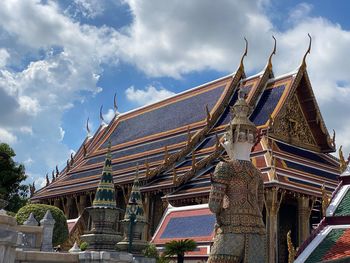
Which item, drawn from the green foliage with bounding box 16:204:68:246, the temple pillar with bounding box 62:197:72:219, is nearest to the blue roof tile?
the green foliage with bounding box 16:204:68:246

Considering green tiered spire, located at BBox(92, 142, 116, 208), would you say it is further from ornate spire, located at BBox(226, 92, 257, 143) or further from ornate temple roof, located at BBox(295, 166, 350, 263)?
ornate temple roof, located at BBox(295, 166, 350, 263)

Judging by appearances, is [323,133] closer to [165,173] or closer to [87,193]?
[165,173]

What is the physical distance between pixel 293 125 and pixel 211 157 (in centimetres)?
368

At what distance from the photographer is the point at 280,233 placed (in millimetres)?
17016

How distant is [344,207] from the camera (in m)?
7.93

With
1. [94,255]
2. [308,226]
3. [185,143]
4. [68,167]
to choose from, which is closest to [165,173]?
[185,143]

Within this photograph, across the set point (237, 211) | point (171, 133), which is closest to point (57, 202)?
point (171, 133)

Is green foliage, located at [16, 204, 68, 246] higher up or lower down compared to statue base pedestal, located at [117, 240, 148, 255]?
higher up

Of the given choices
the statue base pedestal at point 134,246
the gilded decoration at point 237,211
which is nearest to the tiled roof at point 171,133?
the statue base pedestal at point 134,246

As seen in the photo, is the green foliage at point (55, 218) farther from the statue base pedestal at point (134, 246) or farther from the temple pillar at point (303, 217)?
the temple pillar at point (303, 217)

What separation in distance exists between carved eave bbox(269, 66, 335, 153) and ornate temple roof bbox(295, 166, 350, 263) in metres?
10.9

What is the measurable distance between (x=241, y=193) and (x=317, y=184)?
10.6 m

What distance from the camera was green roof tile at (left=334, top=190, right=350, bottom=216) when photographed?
7.81 metres

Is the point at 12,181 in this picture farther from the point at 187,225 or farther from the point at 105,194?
the point at 105,194
